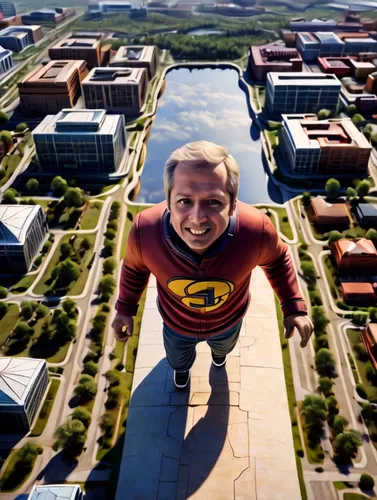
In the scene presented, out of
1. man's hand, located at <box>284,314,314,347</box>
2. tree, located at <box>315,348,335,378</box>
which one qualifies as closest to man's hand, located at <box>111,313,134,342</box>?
man's hand, located at <box>284,314,314,347</box>

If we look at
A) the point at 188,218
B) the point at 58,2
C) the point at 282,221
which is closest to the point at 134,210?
the point at 282,221

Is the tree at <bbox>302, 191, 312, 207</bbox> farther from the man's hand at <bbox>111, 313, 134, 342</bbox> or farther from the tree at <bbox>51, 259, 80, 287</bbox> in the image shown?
the man's hand at <bbox>111, 313, 134, 342</bbox>

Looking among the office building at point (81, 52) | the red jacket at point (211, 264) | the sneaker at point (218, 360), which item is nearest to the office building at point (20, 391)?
the sneaker at point (218, 360)

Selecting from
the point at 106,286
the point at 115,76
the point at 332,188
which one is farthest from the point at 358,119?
the point at 106,286

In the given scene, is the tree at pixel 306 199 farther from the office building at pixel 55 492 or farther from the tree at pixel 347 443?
the office building at pixel 55 492

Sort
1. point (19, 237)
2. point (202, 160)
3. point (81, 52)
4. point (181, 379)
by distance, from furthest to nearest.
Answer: point (81, 52) → point (19, 237) → point (181, 379) → point (202, 160)

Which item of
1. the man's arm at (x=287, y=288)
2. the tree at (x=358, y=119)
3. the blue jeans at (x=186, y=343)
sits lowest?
the tree at (x=358, y=119)

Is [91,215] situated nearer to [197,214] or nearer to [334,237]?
[334,237]
